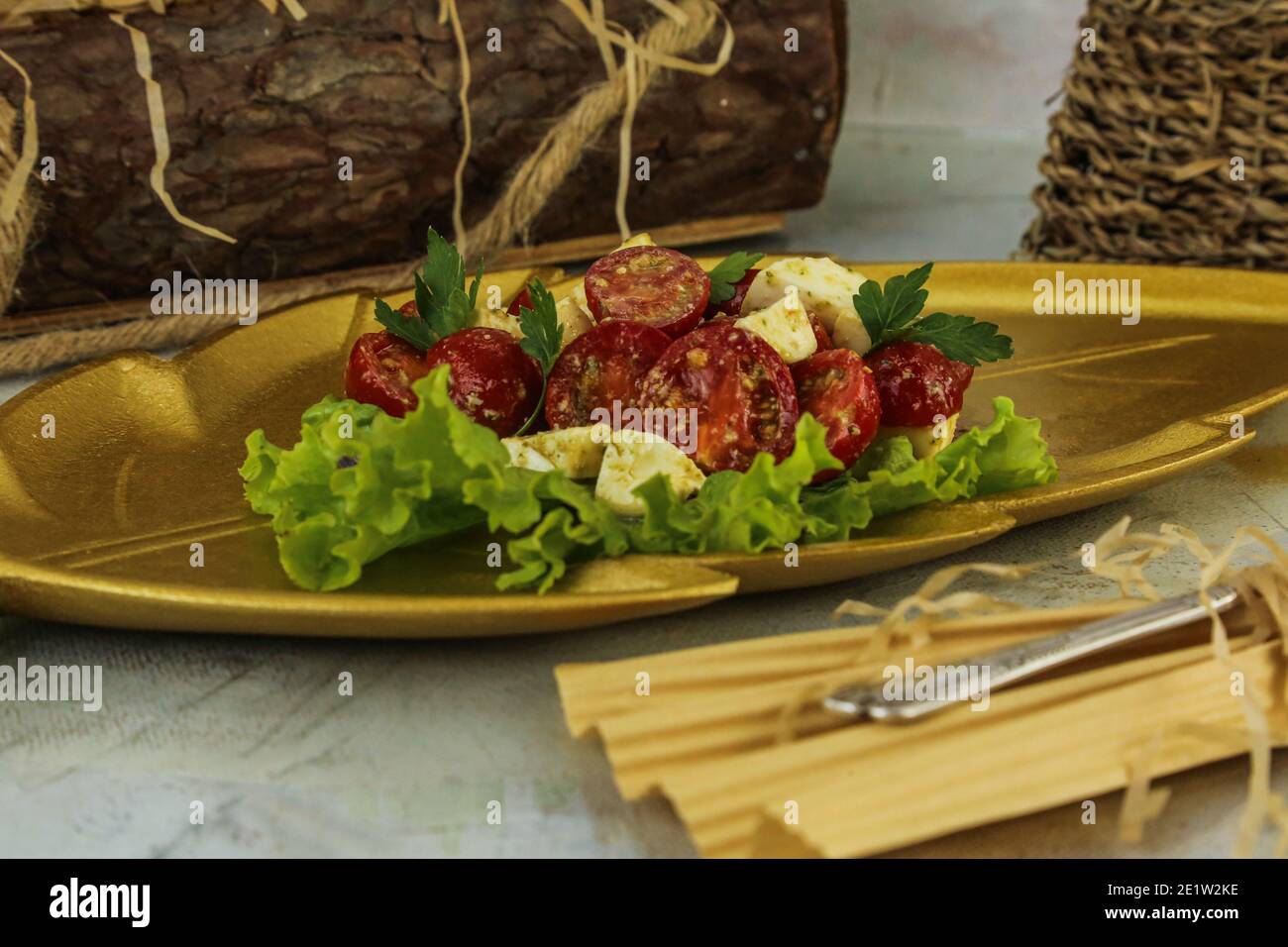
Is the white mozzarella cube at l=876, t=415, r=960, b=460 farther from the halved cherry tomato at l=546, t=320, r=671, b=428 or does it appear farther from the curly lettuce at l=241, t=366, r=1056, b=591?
the halved cherry tomato at l=546, t=320, r=671, b=428

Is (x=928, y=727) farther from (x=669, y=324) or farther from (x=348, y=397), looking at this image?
(x=348, y=397)

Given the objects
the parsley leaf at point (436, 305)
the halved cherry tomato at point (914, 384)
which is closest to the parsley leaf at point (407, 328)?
the parsley leaf at point (436, 305)

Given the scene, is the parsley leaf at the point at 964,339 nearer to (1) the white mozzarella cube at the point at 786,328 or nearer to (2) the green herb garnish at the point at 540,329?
(1) the white mozzarella cube at the point at 786,328

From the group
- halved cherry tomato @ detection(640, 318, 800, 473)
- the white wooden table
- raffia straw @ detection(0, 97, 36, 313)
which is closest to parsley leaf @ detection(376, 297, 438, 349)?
halved cherry tomato @ detection(640, 318, 800, 473)

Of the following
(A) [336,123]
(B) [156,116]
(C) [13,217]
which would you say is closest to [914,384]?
(A) [336,123]

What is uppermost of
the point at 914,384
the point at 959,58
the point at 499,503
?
the point at 959,58

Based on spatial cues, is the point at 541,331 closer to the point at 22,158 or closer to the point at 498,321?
the point at 498,321
